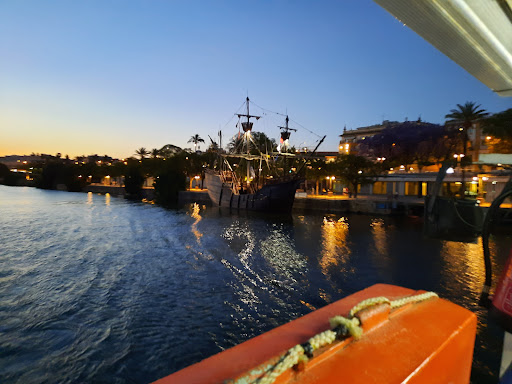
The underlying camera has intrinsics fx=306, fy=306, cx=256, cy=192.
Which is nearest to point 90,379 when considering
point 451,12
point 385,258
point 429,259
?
point 451,12

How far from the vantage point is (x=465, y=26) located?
225 centimetres

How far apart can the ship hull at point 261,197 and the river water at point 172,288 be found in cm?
1840

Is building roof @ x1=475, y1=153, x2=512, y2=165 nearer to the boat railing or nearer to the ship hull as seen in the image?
the ship hull

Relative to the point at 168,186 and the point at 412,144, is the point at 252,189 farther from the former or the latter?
the point at 412,144

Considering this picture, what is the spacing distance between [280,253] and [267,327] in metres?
9.43

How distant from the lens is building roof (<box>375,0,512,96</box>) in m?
2.05

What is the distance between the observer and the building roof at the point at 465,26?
6.72 feet

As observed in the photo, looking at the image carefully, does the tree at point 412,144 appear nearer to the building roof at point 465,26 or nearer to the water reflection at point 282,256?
the water reflection at point 282,256

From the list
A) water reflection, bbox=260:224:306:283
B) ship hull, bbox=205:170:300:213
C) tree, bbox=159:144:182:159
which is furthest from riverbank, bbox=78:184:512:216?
tree, bbox=159:144:182:159

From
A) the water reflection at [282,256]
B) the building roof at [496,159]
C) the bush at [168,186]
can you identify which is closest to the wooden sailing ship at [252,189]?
the bush at [168,186]

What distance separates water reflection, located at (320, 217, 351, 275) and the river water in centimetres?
12

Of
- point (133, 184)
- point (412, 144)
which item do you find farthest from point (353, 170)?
point (133, 184)

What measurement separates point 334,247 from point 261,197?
25.2 metres

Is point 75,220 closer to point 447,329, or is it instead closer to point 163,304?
point 163,304
